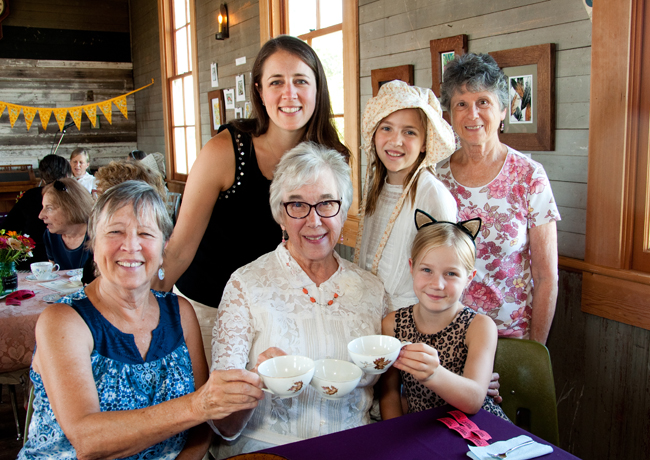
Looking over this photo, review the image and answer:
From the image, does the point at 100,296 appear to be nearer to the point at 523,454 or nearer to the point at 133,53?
the point at 523,454

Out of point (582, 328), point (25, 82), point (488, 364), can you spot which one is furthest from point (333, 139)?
point (25, 82)

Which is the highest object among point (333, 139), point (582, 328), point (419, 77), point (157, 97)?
point (157, 97)

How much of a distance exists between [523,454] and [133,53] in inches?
385

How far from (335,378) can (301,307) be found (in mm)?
308

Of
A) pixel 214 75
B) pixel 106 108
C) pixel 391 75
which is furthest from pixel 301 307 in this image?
pixel 106 108

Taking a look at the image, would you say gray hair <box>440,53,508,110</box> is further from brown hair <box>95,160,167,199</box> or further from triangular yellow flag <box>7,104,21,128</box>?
triangular yellow flag <box>7,104,21,128</box>

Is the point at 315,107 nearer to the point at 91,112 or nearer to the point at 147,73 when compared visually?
the point at 147,73

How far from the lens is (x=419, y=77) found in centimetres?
319

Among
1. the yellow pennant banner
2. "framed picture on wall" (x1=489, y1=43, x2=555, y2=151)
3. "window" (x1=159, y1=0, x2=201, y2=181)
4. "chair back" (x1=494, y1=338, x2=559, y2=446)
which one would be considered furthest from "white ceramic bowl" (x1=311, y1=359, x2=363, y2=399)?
the yellow pennant banner

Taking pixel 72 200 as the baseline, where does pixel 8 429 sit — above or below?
below

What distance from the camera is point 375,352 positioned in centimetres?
134

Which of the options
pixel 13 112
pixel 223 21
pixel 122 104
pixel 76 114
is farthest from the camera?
pixel 122 104

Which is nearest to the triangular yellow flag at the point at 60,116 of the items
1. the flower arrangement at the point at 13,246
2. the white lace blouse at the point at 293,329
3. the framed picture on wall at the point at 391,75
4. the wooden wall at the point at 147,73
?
the wooden wall at the point at 147,73

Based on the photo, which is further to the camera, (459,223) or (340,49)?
(340,49)
